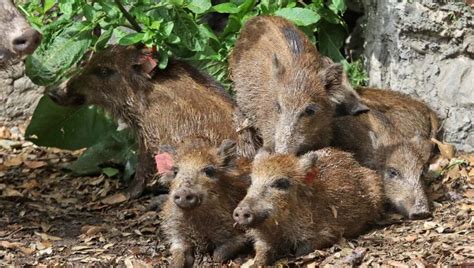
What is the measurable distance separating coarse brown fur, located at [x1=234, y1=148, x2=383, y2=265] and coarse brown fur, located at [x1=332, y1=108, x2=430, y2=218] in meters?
0.38

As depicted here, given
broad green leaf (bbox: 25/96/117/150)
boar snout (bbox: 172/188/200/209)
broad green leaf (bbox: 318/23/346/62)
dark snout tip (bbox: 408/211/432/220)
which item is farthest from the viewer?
broad green leaf (bbox: 318/23/346/62)

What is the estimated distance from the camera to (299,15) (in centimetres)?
790

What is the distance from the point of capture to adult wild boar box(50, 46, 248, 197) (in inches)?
295

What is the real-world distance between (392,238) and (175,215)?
1385 millimetres

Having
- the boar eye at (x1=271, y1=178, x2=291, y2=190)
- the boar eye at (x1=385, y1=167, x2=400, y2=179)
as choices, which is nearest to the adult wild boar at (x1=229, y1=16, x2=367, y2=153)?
the boar eye at (x1=385, y1=167, x2=400, y2=179)

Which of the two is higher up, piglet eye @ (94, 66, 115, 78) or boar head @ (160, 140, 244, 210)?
boar head @ (160, 140, 244, 210)

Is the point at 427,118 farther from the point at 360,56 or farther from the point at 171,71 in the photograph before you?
the point at 171,71

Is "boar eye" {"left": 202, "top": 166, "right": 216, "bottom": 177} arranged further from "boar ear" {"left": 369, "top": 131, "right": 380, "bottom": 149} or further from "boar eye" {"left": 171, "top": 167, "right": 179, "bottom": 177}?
"boar ear" {"left": 369, "top": 131, "right": 380, "bottom": 149}

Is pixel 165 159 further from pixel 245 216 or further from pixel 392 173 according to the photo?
pixel 392 173

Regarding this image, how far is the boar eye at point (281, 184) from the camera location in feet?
20.3

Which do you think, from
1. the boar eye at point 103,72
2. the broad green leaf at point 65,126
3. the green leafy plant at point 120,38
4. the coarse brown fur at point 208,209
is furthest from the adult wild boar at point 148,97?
the coarse brown fur at point 208,209

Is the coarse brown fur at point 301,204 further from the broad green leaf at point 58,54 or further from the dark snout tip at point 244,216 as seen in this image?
the broad green leaf at point 58,54

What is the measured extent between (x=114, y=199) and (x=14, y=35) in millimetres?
1423

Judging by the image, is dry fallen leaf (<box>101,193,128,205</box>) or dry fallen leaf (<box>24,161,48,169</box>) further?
dry fallen leaf (<box>24,161,48,169</box>)
